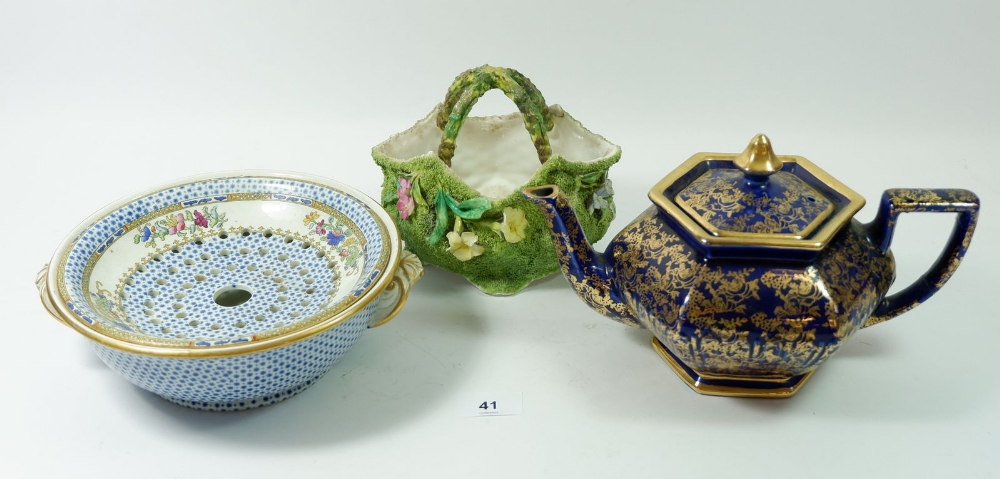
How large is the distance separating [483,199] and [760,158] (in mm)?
590

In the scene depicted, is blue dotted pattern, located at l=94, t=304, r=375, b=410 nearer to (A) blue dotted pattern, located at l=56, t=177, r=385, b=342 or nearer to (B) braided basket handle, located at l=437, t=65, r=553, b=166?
(A) blue dotted pattern, located at l=56, t=177, r=385, b=342

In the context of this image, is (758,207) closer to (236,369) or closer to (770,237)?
(770,237)

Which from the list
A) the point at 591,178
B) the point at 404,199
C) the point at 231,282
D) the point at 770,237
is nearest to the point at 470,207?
the point at 404,199

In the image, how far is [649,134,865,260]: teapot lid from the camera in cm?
146

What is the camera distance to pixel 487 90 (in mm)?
1893

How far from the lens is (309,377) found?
5.31ft

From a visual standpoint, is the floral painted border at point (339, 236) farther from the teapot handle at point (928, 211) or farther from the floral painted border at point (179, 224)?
the teapot handle at point (928, 211)

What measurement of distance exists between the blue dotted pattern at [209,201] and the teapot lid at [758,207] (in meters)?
0.59

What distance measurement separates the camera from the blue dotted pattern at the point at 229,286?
172 centimetres

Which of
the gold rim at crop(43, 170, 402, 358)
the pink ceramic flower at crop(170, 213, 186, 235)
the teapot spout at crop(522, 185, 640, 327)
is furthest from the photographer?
the pink ceramic flower at crop(170, 213, 186, 235)

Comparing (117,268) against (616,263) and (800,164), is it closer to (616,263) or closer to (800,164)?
(616,263)

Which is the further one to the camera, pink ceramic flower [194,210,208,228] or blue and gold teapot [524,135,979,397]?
pink ceramic flower [194,210,208,228]

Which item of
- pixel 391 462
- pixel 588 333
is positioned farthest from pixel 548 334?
pixel 391 462

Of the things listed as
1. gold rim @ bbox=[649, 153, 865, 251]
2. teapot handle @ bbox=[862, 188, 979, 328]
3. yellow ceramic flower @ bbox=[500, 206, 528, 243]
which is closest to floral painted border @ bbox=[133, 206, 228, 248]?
yellow ceramic flower @ bbox=[500, 206, 528, 243]
